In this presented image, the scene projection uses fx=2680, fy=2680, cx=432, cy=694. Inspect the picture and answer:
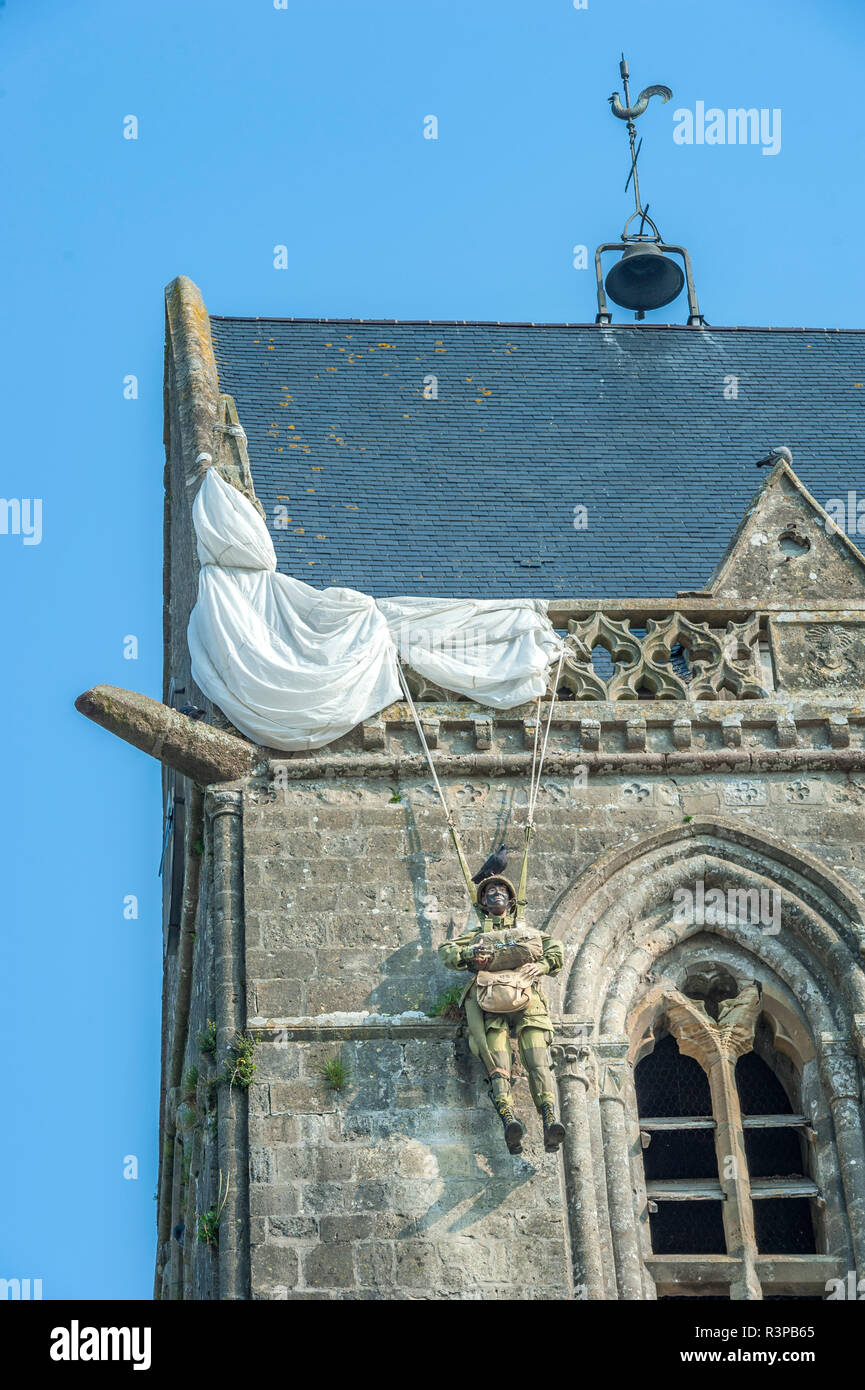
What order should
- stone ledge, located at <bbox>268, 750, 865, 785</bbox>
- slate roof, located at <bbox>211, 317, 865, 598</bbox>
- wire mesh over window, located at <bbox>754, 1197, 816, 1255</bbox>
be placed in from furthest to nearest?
slate roof, located at <bbox>211, 317, 865, 598</bbox> < stone ledge, located at <bbox>268, 750, 865, 785</bbox> < wire mesh over window, located at <bbox>754, 1197, 816, 1255</bbox>

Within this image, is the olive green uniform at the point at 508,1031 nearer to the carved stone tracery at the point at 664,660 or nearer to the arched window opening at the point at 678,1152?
the arched window opening at the point at 678,1152

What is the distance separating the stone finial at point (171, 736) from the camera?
52.9 ft

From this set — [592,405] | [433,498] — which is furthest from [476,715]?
[592,405]

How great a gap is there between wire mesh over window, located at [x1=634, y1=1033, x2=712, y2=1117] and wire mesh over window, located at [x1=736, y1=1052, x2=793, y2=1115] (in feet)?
0.74

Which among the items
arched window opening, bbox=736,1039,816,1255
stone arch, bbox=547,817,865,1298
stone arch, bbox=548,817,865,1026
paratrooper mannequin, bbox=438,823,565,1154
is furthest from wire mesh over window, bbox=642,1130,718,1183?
paratrooper mannequin, bbox=438,823,565,1154

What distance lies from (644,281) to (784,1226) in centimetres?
1169

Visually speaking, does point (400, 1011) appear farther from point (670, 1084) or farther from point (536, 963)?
point (670, 1084)

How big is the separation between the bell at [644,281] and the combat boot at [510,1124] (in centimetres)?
1181

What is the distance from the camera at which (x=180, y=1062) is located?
61.6 feet

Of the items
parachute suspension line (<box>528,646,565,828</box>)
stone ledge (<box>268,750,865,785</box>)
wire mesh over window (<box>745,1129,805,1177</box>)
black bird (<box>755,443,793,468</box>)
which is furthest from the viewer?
black bird (<box>755,443,793,468</box>)

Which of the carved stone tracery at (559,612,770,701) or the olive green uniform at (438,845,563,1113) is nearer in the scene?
the olive green uniform at (438,845,563,1113)

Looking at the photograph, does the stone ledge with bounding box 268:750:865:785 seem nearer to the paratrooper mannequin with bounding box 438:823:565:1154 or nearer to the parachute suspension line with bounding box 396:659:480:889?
the parachute suspension line with bounding box 396:659:480:889

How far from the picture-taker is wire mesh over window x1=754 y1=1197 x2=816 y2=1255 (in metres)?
15.6

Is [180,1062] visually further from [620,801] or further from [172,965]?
[620,801]
